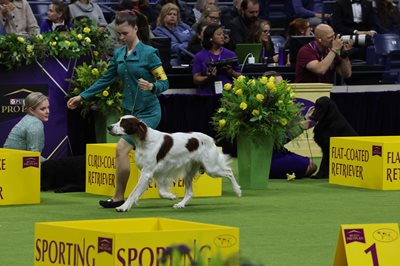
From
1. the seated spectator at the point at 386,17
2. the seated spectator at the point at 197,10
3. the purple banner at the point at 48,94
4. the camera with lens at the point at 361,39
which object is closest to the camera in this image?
the purple banner at the point at 48,94

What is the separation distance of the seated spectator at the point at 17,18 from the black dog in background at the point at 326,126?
11.7 ft

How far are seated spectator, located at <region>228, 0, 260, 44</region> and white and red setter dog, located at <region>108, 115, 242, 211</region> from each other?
19.4 feet

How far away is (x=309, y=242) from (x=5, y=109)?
5.62 meters

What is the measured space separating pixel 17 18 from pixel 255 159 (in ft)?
13.6

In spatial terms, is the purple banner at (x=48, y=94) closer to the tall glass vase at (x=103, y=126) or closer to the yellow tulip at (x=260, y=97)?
the tall glass vase at (x=103, y=126)

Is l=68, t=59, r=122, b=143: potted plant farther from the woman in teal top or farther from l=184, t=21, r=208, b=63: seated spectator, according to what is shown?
the woman in teal top

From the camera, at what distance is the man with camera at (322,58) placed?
47.6 ft

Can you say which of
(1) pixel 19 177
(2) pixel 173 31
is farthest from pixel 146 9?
(1) pixel 19 177

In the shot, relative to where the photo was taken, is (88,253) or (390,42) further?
(390,42)

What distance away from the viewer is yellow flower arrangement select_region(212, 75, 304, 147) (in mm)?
11961

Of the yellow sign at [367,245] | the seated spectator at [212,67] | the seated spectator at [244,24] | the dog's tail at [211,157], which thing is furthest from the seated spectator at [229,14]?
the yellow sign at [367,245]

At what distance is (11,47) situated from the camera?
12.9 m

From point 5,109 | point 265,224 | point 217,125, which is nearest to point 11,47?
point 5,109

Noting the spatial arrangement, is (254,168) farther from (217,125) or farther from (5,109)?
(5,109)
